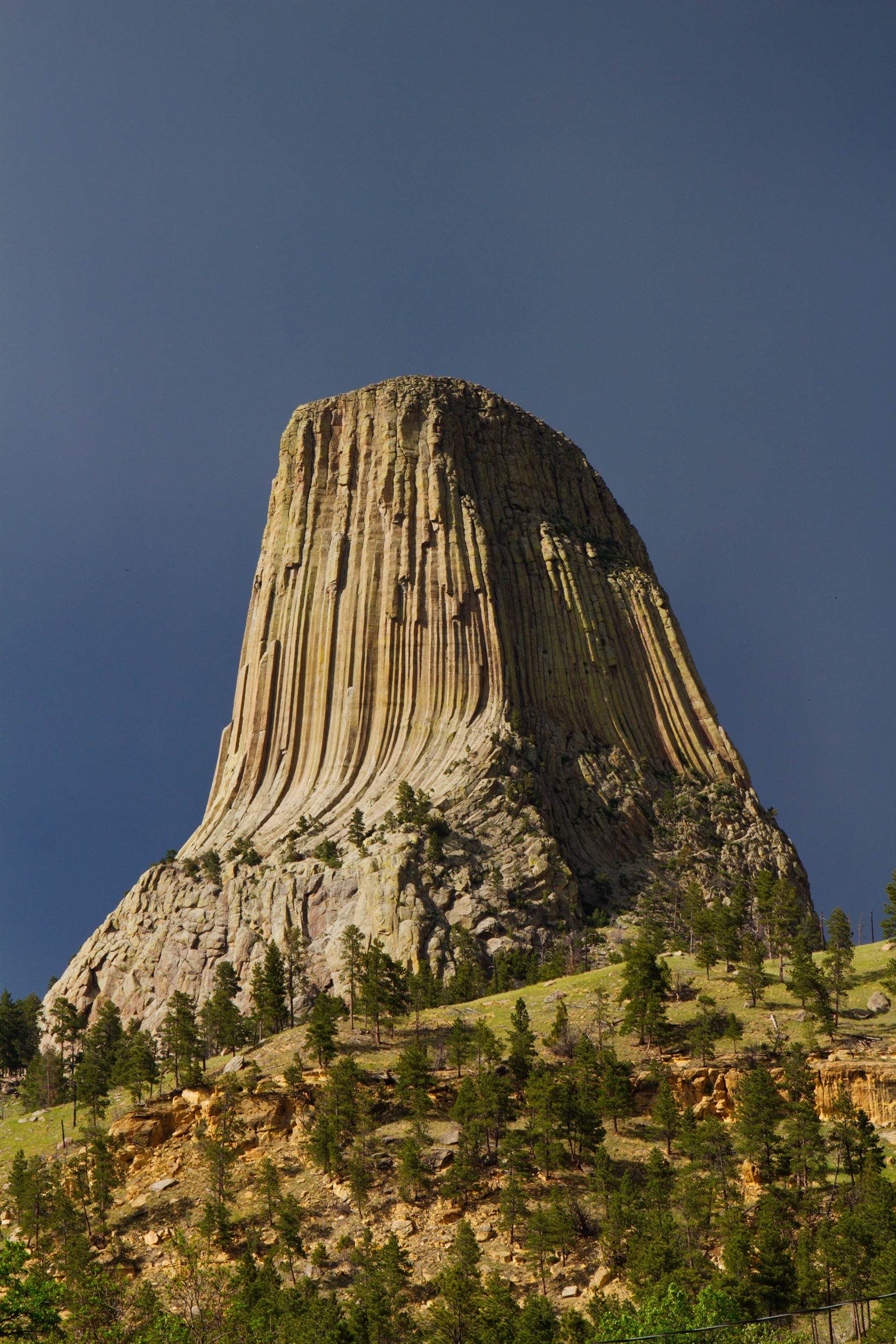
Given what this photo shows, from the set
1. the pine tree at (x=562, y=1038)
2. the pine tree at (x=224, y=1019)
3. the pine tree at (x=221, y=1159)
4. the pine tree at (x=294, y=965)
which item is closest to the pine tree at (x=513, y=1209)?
the pine tree at (x=562, y=1038)

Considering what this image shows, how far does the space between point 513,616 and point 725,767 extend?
21895 millimetres

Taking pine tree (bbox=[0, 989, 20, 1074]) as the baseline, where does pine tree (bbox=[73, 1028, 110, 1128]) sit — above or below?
below

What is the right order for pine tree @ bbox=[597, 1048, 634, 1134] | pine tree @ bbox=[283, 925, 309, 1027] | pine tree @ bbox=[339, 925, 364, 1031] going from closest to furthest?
pine tree @ bbox=[597, 1048, 634, 1134] < pine tree @ bbox=[339, 925, 364, 1031] < pine tree @ bbox=[283, 925, 309, 1027]

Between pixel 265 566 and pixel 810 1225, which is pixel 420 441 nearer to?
pixel 265 566

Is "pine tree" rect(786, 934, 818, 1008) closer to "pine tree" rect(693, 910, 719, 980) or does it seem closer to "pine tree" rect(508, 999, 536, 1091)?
"pine tree" rect(693, 910, 719, 980)

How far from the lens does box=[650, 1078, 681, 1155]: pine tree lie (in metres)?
46.4

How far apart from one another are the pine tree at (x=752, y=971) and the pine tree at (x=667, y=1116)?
917 centimetres

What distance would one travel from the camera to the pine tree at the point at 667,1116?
46.4 meters

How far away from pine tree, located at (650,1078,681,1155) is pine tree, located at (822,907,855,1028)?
9.08 m

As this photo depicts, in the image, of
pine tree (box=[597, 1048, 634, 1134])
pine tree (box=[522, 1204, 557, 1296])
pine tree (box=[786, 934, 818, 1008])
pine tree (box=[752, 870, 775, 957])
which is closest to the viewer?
pine tree (box=[522, 1204, 557, 1296])

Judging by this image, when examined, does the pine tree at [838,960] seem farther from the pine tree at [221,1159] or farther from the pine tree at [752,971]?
the pine tree at [221,1159]

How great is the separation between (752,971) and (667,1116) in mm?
11683

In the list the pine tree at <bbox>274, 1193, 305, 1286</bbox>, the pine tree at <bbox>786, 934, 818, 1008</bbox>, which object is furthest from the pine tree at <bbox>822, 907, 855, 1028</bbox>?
the pine tree at <bbox>274, 1193, 305, 1286</bbox>

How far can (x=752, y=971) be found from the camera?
5619 centimetres
